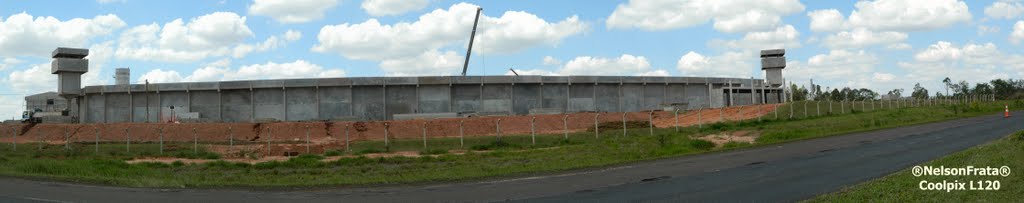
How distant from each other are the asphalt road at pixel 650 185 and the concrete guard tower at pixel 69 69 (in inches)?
1669

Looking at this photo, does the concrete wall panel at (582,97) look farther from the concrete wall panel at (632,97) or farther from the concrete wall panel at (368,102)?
the concrete wall panel at (368,102)

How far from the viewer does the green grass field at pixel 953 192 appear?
30.1ft

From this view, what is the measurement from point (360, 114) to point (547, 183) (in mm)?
37467

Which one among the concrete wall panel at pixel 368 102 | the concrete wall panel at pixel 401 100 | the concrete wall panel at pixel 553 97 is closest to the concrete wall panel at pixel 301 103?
the concrete wall panel at pixel 368 102

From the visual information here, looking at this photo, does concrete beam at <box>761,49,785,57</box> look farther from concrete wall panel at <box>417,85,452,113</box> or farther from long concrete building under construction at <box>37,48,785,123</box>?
concrete wall panel at <box>417,85,452,113</box>

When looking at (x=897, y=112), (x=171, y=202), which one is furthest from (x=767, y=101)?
(x=171, y=202)

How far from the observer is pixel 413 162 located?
84.8 feet

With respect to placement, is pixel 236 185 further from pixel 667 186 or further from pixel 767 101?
pixel 767 101

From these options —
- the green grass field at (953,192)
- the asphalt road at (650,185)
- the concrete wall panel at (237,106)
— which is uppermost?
the concrete wall panel at (237,106)

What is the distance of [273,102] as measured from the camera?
2073 inches

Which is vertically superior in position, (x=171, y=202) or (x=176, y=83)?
(x=176, y=83)

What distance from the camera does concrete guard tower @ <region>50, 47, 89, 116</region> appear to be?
58188mm

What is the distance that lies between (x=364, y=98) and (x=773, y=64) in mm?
34705

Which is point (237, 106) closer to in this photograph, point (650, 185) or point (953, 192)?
point (650, 185)
